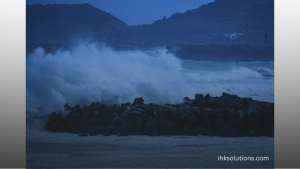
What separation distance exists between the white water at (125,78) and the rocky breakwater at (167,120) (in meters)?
0.27

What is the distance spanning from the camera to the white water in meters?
5.46

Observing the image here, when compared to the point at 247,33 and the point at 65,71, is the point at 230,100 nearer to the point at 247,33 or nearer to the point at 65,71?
A: the point at 247,33

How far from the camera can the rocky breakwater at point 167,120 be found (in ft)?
16.3

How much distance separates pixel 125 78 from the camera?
5617 millimetres

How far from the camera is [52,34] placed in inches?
221

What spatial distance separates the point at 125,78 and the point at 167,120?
3.42 ft

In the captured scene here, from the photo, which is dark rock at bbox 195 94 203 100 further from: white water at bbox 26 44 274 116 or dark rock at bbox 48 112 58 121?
dark rock at bbox 48 112 58 121

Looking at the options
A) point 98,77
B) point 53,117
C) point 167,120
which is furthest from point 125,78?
point 53,117

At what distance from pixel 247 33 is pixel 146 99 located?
1852 millimetres

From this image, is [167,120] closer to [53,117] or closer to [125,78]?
[125,78]

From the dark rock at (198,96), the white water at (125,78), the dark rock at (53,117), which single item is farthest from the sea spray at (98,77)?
the dark rock at (198,96)

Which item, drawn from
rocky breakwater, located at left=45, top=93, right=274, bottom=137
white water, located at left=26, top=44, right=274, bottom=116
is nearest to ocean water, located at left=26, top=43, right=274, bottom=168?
white water, located at left=26, top=44, right=274, bottom=116

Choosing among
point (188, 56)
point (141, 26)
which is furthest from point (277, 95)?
point (141, 26)

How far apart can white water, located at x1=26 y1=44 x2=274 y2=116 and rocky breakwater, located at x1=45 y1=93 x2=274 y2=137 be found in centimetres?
27
